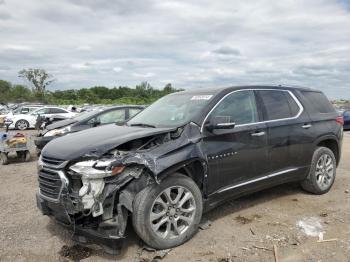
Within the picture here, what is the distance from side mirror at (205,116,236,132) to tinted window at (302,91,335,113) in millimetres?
2381

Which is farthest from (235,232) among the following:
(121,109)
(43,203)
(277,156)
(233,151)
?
(121,109)

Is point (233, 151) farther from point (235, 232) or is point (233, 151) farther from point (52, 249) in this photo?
point (52, 249)

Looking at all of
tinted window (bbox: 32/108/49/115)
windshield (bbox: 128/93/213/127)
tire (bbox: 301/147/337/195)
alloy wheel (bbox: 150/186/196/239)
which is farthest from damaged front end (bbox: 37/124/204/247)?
tinted window (bbox: 32/108/49/115)

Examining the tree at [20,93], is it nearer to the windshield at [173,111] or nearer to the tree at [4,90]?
the tree at [4,90]

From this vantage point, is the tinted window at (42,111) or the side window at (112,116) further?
the tinted window at (42,111)

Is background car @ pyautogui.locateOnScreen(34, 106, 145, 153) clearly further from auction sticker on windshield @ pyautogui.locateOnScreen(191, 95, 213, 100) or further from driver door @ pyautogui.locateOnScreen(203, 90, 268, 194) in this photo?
driver door @ pyautogui.locateOnScreen(203, 90, 268, 194)

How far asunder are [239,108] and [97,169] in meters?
2.29

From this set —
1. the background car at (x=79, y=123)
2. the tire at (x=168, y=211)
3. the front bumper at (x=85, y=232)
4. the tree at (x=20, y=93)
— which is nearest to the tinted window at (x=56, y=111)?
the background car at (x=79, y=123)

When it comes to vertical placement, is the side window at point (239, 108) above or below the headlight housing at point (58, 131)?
above

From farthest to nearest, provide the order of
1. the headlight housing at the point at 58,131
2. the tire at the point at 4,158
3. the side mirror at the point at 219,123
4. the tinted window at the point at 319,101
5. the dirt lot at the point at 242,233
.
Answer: the tire at the point at 4,158
the headlight housing at the point at 58,131
the tinted window at the point at 319,101
the side mirror at the point at 219,123
the dirt lot at the point at 242,233

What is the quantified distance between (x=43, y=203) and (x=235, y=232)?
Answer: 2.34 meters

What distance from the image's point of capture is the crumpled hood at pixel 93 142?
4.21 m

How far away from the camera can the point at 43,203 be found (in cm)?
449

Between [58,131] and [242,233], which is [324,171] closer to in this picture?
[242,233]
